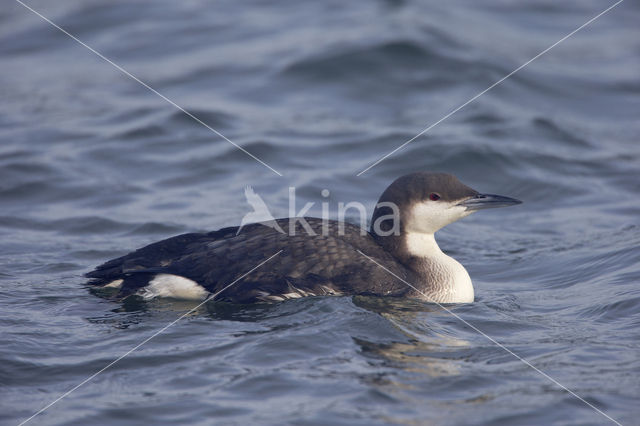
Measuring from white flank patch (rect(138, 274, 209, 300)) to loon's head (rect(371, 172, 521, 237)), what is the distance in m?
1.41

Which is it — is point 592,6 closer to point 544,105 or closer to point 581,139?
point 544,105

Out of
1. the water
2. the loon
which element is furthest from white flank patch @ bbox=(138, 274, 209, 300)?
the water

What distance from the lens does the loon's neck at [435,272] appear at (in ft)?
19.4

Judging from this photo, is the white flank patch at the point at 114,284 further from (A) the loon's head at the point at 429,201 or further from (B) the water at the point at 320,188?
(A) the loon's head at the point at 429,201

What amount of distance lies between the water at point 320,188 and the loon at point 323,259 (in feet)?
0.49

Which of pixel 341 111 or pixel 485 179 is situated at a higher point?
pixel 341 111

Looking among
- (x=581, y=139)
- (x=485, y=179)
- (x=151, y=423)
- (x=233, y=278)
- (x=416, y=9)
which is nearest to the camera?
(x=151, y=423)

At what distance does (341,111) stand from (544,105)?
2834mm

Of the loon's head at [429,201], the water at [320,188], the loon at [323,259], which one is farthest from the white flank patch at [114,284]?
the loon's head at [429,201]

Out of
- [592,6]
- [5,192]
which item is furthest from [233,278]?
[592,6]

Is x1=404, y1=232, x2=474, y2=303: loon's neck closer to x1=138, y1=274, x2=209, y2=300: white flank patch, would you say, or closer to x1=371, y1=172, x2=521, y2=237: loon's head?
x1=371, y1=172, x2=521, y2=237: loon's head

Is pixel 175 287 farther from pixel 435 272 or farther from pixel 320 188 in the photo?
pixel 320 188

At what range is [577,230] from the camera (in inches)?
312

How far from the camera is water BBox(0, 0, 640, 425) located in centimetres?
475
